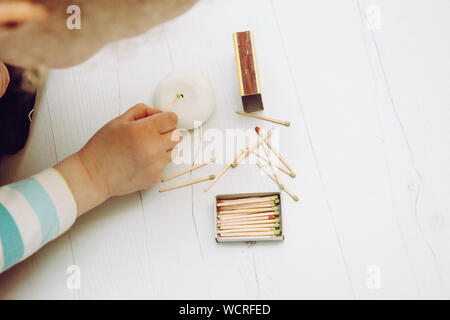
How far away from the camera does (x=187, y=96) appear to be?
775 mm

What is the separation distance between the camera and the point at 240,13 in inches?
33.8

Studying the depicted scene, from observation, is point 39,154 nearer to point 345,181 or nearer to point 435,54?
point 345,181

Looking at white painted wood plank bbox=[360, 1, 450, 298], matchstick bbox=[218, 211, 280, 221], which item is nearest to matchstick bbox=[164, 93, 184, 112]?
matchstick bbox=[218, 211, 280, 221]

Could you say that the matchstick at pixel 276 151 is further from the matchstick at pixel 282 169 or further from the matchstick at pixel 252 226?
the matchstick at pixel 252 226

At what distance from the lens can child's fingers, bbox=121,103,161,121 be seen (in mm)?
757

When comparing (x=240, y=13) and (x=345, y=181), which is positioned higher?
(x=240, y=13)

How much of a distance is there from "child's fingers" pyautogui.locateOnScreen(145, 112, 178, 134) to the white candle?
1.4 inches

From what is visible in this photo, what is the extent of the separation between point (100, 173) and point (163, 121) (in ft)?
0.47

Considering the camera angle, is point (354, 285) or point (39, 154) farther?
point (39, 154)

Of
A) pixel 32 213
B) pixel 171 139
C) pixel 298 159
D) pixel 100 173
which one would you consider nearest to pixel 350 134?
pixel 298 159

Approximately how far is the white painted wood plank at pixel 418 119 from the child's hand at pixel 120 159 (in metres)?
0.41

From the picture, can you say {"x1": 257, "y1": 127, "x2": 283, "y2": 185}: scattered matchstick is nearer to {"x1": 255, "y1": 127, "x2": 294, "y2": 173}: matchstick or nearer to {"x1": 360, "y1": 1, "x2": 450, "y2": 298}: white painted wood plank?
{"x1": 255, "y1": 127, "x2": 294, "y2": 173}: matchstick

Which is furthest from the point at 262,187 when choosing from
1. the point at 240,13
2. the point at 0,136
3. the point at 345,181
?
the point at 0,136

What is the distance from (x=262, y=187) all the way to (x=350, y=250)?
0.19m
